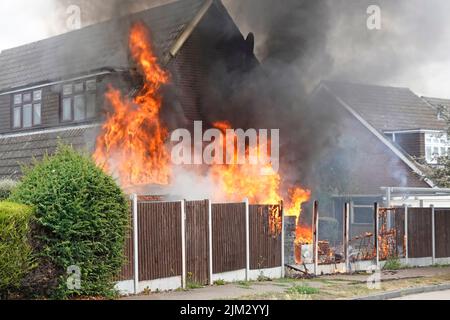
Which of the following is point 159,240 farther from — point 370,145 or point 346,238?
point 370,145

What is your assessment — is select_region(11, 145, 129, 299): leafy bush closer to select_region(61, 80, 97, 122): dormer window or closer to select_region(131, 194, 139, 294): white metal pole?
select_region(131, 194, 139, 294): white metal pole

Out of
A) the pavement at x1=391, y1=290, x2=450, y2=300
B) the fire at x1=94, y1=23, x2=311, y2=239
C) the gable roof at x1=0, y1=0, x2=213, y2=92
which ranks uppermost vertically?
the gable roof at x1=0, y1=0, x2=213, y2=92

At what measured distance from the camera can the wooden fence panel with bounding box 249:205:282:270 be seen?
15984 millimetres

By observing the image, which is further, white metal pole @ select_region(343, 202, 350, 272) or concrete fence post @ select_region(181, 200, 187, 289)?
white metal pole @ select_region(343, 202, 350, 272)

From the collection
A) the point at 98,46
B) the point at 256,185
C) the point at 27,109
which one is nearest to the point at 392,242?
the point at 256,185

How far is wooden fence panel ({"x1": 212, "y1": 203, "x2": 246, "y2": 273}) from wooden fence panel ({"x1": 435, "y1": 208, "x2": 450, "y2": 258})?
300 inches

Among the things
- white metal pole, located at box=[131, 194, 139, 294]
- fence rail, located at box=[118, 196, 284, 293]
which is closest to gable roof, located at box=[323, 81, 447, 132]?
fence rail, located at box=[118, 196, 284, 293]

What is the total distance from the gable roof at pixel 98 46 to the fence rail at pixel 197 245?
7506 mm

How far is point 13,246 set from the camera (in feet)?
36.0

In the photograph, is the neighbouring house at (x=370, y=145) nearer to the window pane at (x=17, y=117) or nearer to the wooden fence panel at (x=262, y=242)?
the window pane at (x=17, y=117)

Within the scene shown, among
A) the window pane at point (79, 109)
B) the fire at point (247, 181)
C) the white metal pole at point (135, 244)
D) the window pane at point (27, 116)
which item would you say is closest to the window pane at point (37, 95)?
Result: the window pane at point (27, 116)

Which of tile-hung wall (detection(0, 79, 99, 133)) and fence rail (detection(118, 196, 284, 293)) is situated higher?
tile-hung wall (detection(0, 79, 99, 133))

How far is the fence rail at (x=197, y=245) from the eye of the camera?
13531 millimetres
